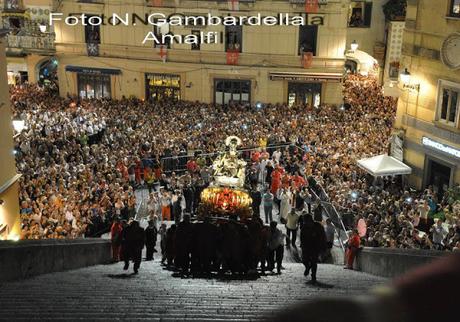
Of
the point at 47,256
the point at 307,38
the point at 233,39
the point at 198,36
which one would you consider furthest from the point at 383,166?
the point at 198,36

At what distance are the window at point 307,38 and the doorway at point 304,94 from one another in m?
2.09

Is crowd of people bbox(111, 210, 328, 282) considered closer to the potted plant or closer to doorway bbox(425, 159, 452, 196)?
doorway bbox(425, 159, 452, 196)

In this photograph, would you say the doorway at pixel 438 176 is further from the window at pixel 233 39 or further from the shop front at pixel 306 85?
the window at pixel 233 39

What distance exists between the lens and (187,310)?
349 inches

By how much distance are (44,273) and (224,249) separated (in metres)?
4.23

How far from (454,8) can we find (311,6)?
605 inches

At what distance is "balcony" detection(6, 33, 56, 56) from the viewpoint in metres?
40.2

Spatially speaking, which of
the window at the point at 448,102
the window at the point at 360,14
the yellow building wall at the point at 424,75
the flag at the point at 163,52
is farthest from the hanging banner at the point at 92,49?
the window at the point at 448,102

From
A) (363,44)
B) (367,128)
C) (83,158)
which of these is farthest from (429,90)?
(363,44)

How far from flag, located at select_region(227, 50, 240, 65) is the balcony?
12783 millimetres

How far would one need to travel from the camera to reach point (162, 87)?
38875 millimetres

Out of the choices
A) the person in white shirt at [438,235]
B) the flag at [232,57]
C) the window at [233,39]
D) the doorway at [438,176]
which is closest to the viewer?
the person in white shirt at [438,235]

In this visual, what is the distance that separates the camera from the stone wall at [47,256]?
11711mm

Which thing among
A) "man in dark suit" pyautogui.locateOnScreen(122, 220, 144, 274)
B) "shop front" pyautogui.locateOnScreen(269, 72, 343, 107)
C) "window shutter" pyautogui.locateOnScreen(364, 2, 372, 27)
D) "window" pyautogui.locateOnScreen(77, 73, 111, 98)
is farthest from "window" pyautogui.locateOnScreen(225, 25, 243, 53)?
"man in dark suit" pyautogui.locateOnScreen(122, 220, 144, 274)
